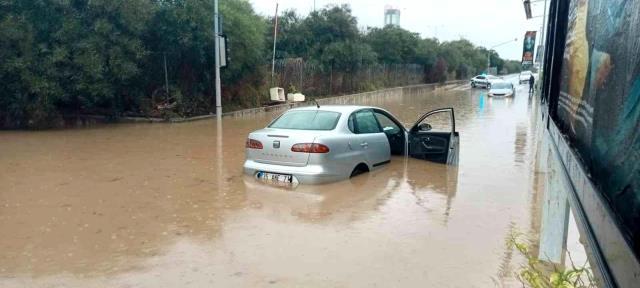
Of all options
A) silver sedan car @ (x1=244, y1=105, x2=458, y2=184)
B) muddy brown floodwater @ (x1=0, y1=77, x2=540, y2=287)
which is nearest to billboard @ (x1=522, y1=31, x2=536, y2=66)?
muddy brown floodwater @ (x1=0, y1=77, x2=540, y2=287)

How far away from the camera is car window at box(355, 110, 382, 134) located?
8688mm

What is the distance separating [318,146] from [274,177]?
878 millimetres

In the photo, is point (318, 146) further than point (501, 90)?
No

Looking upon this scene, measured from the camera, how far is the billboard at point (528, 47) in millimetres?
41406

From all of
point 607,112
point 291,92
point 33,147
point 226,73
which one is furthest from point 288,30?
point 607,112

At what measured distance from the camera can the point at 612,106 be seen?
1532 mm

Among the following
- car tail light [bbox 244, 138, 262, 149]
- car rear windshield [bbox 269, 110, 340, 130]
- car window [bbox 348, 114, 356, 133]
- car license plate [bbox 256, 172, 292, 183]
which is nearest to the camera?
car license plate [bbox 256, 172, 292, 183]

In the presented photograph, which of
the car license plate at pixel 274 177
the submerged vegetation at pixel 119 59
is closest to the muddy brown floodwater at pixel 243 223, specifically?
the car license plate at pixel 274 177

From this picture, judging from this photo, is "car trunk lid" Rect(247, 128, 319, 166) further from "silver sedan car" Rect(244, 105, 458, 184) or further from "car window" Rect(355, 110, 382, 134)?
"car window" Rect(355, 110, 382, 134)

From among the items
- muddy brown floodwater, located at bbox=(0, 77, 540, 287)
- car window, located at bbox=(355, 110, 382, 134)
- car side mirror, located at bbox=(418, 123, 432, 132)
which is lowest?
muddy brown floodwater, located at bbox=(0, 77, 540, 287)

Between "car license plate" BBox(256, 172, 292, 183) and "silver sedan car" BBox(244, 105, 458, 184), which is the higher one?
A: "silver sedan car" BBox(244, 105, 458, 184)

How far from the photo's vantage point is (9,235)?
5734 mm

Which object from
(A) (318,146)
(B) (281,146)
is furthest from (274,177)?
(A) (318,146)

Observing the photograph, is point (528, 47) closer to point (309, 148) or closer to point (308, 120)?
point (308, 120)
